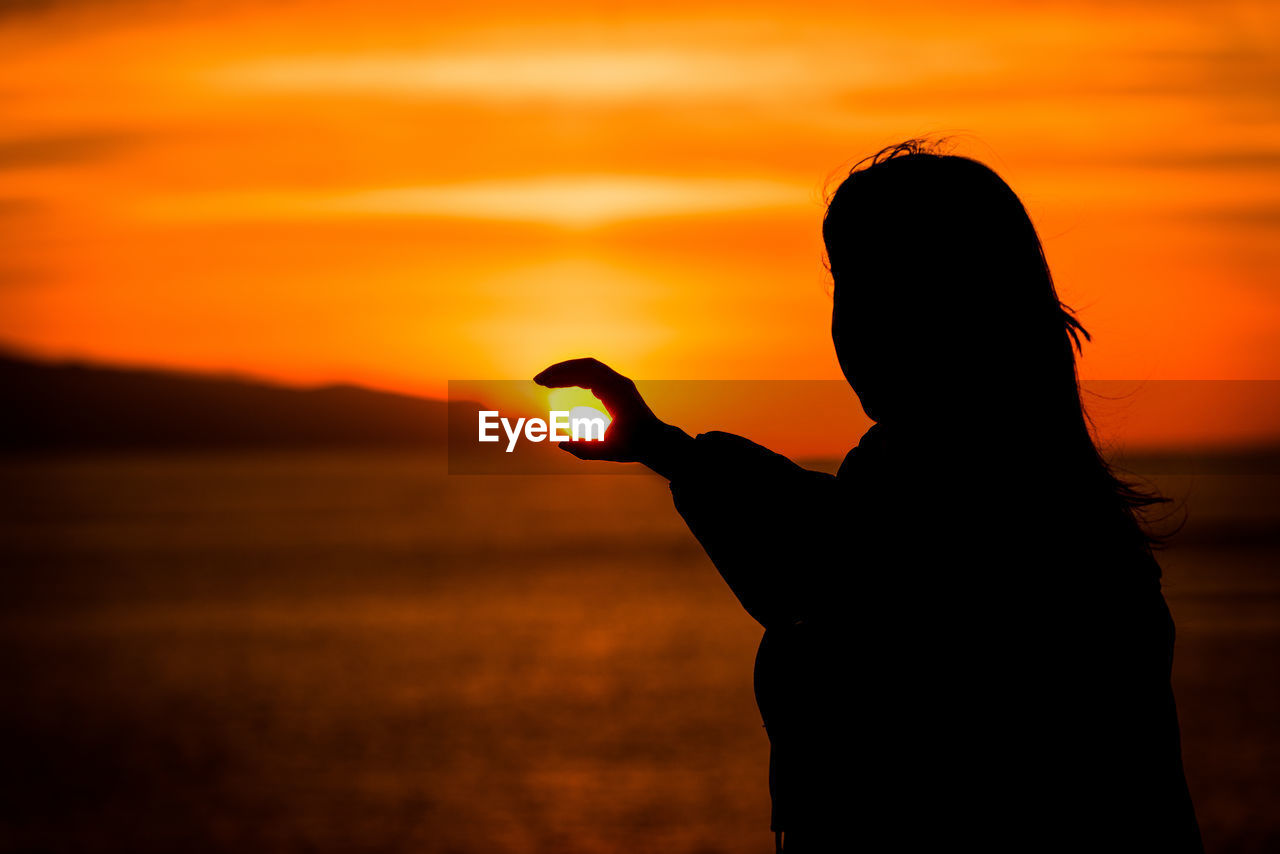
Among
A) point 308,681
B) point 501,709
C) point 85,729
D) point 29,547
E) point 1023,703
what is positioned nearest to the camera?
point 1023,703

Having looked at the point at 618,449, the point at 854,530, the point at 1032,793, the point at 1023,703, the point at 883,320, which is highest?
the point at 883,320

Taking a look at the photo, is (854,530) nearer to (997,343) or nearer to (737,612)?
(997,343)

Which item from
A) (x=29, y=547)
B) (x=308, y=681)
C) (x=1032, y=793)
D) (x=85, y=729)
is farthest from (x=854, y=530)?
(x=29, y=547)

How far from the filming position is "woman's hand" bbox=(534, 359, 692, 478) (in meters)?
1.96

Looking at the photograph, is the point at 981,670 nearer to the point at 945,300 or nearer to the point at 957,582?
the point at 957,582

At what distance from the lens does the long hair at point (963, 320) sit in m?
1.77

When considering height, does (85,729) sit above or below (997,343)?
below

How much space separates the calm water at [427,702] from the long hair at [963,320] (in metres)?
12.6

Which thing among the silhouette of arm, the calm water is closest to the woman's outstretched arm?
the silhouette of arm

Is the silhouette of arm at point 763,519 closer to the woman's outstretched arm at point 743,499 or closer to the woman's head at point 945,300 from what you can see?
the woman's outstretched arm at point 743,499

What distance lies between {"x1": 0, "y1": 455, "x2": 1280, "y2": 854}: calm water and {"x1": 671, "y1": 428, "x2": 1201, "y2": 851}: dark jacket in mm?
12476

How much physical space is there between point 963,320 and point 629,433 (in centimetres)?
48

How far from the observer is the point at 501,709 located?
23203mm

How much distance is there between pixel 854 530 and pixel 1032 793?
0.38 meters
